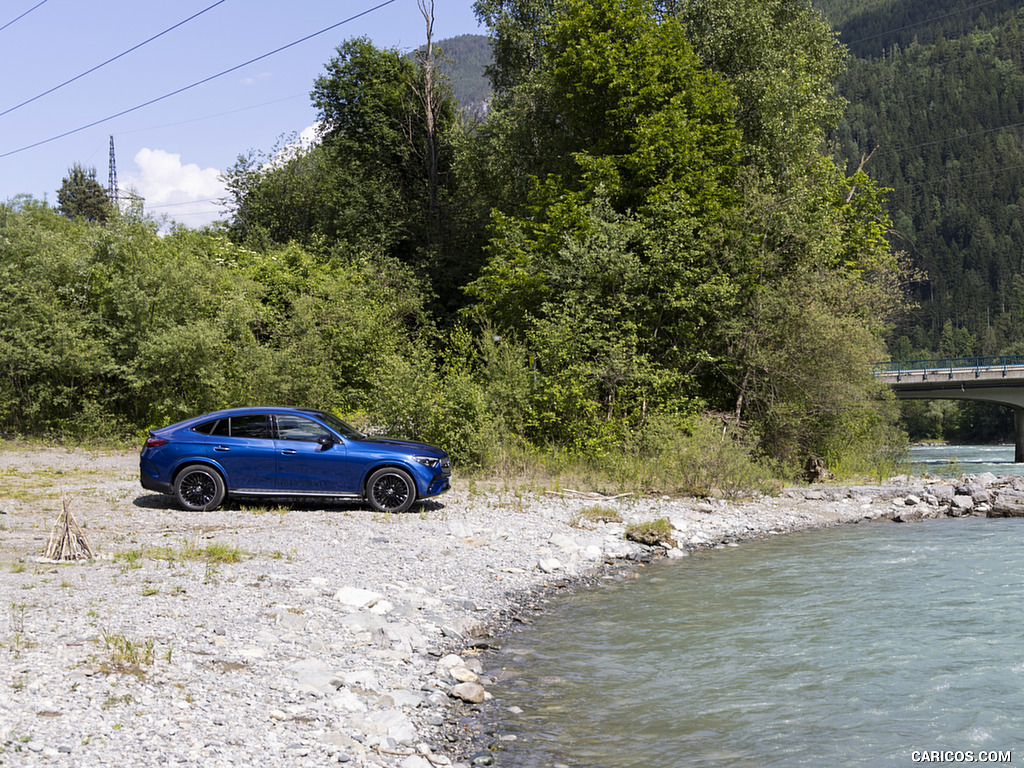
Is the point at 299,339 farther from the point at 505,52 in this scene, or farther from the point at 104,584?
the point at 505,52

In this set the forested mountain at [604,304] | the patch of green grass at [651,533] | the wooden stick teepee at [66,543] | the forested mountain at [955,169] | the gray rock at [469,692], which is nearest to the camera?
the gray rock at [469,692]

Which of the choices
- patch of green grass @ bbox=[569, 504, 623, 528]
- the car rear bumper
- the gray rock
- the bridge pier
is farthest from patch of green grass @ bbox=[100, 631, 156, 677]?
the bridge pier

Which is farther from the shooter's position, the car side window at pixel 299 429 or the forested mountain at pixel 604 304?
the forested mountain at pixel 604 304

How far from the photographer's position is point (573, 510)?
51.5 feet

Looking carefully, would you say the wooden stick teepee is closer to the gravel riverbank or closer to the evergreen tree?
the gravel riverbank

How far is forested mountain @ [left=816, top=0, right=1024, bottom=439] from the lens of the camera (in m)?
118

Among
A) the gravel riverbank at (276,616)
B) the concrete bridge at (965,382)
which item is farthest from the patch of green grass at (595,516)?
the concrete bridge at (965,382)

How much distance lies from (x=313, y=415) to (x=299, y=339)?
9.73 meters

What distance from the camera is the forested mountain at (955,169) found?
387ft

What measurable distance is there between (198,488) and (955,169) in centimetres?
15537

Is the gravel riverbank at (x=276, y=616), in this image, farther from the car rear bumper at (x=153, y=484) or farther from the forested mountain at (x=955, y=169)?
the forested mountain at (x=955, y=169)

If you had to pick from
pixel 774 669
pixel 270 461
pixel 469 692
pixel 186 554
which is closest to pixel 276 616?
pixel 469 692

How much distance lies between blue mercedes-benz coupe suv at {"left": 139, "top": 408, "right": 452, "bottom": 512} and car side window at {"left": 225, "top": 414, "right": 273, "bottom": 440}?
0.02 meters

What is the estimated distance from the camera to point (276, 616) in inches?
328
